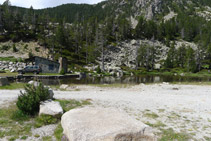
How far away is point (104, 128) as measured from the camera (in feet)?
15.7

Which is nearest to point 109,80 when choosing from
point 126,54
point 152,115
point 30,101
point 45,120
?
point 152,115

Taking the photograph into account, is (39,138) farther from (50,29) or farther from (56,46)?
(50,29)

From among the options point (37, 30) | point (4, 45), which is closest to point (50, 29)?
point (37, 30)

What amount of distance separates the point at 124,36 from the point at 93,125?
114 metres

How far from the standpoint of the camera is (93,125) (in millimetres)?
4977

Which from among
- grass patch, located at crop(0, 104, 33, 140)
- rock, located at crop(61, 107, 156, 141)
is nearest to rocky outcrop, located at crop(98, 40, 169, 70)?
grass patch, located at crop(0, 104, 33, 140)

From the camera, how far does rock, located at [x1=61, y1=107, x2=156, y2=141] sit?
4.50 meters

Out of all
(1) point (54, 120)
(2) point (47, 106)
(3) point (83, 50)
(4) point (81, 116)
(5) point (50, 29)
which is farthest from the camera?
(5) point (50, 29)

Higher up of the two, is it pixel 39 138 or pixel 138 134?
pixel 138 134

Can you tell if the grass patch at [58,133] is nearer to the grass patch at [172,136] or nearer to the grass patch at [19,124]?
the grass patch at [19,124]

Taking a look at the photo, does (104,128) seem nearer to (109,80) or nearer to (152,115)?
(152,115)

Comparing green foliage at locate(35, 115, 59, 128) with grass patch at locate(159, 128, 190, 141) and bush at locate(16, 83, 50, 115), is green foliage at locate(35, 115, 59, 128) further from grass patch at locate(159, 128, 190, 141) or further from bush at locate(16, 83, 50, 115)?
grass patch at locate(159, 128, 190, 141)

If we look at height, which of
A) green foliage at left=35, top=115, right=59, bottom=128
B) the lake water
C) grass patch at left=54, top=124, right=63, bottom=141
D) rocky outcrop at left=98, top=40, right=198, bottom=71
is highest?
rocky outcrop at left=98, top=40, right=198, bottom=71

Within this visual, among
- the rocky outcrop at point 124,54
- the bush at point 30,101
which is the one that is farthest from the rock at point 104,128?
the rocky outcrop at point 124,54
